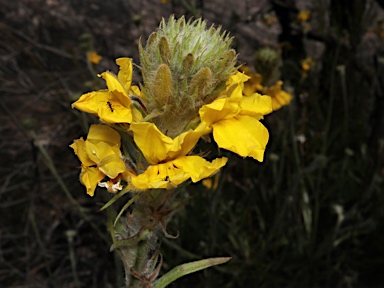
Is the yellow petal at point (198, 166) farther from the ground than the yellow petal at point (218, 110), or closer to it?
closer to it

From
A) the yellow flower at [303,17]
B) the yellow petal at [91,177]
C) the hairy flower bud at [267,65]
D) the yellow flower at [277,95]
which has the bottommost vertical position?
the yellow flower at [303,17]

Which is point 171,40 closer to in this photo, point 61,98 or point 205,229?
point 205,229

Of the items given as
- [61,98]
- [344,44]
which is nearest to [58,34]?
[61,98]

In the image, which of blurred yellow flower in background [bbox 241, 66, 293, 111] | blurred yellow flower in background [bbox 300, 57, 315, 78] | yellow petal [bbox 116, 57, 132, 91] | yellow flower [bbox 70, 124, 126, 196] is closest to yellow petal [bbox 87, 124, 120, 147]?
yellow flower [bbox 70, 124, 126, 196]

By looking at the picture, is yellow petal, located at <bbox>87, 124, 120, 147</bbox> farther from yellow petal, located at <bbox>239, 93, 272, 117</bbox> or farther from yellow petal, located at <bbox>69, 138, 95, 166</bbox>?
yellow petal, located at <bbox>239, 93, 272, 117</bbox>

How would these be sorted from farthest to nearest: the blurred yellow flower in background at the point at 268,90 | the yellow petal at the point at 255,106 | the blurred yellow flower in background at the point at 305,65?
the blurred yellow flower in background at the point at 305,65, the blurred yellow flower in background at the point at 268,90, the yellow petal at the point at 255,106

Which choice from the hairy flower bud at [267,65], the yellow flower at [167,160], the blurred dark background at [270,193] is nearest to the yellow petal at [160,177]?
the yellow flower at [167,160]

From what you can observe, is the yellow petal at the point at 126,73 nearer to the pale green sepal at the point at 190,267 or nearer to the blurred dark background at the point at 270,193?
the pale green sepal at the point at 190,267
